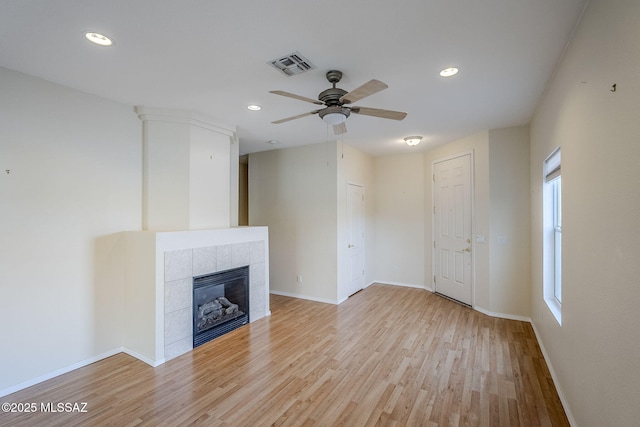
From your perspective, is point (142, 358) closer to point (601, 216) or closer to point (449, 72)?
point (601, 216)

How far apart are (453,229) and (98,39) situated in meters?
5.00

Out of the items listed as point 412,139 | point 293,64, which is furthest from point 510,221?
point 293,64

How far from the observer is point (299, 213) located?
204 inches

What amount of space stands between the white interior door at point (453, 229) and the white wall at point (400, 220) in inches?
15.5

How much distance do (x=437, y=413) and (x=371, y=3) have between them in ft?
9.28

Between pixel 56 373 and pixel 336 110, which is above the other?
pixel 336 110

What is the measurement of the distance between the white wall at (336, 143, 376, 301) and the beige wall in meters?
0.17

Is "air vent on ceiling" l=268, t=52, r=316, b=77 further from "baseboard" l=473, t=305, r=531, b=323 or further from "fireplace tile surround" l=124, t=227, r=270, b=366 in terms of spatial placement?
"baseboard" l=473, t=305, r=531, b=323

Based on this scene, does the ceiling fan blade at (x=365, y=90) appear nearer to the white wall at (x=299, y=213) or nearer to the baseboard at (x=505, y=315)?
the white wall at (x=299, y=213)

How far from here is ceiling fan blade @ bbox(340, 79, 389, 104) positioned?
2.02 m

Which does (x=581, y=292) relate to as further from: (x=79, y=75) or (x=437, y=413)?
(x=79, y=75)

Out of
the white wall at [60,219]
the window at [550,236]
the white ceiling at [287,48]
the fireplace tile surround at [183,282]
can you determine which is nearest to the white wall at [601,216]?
the white ceiling at [287,48]

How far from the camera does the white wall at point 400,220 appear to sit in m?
5.68

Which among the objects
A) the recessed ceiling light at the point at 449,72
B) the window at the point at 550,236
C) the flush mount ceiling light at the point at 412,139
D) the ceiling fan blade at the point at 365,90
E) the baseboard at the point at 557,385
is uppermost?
the recessed ceiling light at the point at 449,72
